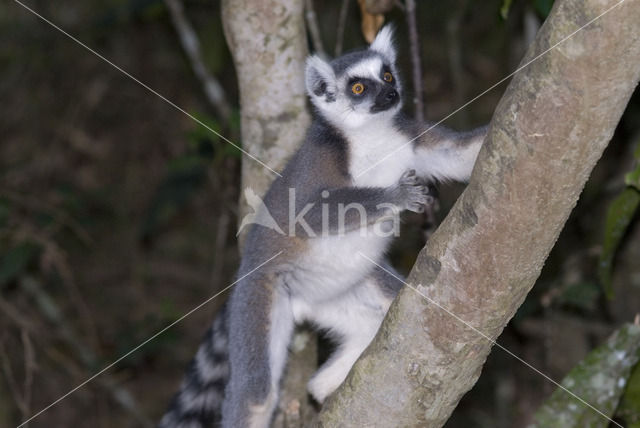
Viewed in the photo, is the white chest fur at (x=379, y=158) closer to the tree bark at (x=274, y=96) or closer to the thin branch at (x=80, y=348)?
the tree bark at (x=274, y=96)

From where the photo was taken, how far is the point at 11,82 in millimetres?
8297

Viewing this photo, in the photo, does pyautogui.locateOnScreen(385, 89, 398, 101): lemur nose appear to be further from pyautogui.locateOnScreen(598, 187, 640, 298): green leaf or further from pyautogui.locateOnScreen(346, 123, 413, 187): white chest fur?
pyautogui.locateOnScreen(598, 187, 640, 298): green leaf

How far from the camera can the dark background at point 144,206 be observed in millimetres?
5902

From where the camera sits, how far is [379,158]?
12.3 feet

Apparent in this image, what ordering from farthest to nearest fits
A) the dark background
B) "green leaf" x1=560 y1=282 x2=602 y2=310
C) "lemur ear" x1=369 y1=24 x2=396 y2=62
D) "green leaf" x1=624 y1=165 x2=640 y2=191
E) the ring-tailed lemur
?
the dark background → "green leaf" x1=560 y1=282 x2=602 y2=310 → "lemur ear" x1=369 y1=24 x2=396 y2=62 → the ring-tailed lemur → "green leaf" x1=624 y1=165 x2=640 y2=191

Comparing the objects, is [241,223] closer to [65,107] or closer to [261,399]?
[261,399]

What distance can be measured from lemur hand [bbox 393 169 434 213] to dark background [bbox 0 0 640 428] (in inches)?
85.0

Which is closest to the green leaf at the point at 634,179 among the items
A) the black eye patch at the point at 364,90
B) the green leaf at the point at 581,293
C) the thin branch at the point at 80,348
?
the black eye patch at the point at 364,90

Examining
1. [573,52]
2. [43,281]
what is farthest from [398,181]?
[43,281]

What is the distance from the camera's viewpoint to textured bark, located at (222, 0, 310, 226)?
384cm

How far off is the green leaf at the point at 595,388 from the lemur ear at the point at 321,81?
186cm

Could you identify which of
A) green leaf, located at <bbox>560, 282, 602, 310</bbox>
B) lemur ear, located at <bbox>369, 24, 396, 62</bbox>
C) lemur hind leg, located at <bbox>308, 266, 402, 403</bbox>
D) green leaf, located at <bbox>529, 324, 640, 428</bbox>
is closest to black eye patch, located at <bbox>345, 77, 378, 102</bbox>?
lemur ear, located at <bbox>369, 24, 396, 62</bbox>

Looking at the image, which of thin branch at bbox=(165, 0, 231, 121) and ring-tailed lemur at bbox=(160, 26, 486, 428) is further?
thin branch at bbox=(165, 0, 231, 121)

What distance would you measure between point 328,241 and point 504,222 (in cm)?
145
